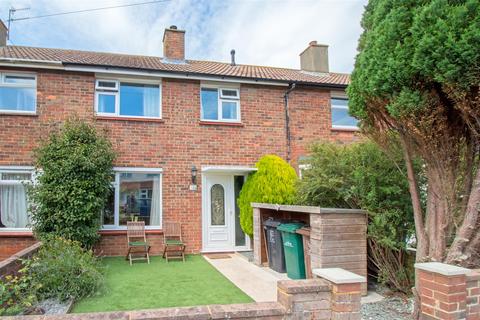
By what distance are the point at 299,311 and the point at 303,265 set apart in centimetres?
314

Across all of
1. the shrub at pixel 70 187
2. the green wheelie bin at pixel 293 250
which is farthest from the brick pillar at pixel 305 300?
the shrub at pixel 70 187

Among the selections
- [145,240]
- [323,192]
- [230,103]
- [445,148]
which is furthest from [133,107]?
[445,148]

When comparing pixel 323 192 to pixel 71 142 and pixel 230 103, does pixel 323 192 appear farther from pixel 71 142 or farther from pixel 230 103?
pixel 71 142

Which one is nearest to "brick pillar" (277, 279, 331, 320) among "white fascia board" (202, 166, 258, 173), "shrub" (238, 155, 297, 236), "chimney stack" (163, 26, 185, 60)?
"shrub" (238, 155, 297, 236)

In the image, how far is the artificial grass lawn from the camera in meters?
5.43

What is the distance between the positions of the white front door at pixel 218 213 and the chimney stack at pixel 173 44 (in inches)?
178

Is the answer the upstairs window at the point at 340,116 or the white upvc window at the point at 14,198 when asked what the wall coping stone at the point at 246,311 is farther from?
the upstairs window at the point at 340,116

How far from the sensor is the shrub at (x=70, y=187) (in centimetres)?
815

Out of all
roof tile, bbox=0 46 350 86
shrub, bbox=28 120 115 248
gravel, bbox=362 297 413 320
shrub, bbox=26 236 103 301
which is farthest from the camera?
roof tile, bbox=0 46 350 86

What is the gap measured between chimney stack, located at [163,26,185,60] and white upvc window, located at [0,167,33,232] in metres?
5.64

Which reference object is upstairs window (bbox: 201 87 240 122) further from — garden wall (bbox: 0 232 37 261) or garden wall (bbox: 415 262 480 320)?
garden wall (bbox: 415 262 480 320)

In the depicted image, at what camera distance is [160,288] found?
6.36 metres

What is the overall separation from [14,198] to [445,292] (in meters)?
9.69

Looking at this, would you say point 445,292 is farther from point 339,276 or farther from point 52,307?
point 52,307
